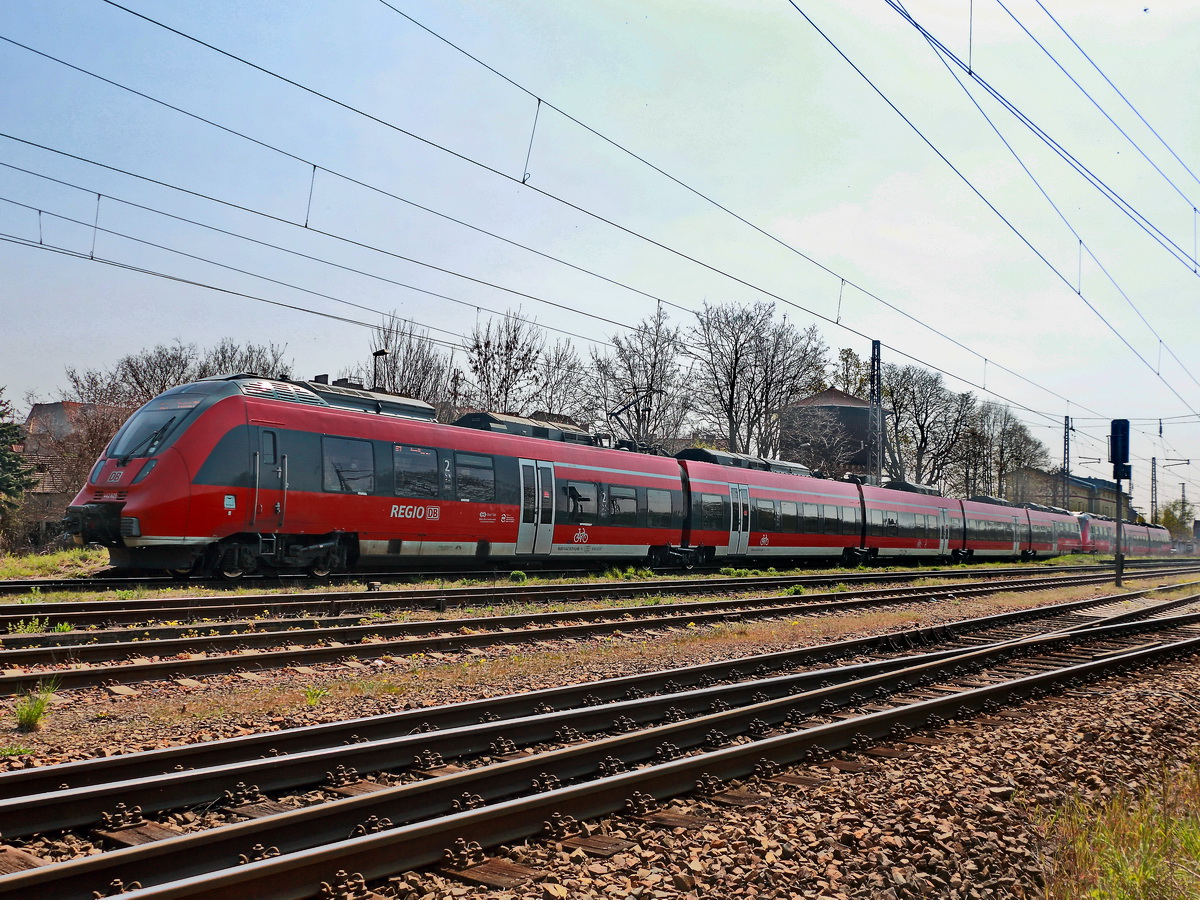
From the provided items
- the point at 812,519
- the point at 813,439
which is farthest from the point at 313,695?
the point at 813,439

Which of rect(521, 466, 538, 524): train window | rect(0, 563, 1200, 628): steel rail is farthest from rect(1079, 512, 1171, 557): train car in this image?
rect(521, 466, 538, 524): train window

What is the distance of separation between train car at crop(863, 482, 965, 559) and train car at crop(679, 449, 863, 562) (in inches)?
53.4

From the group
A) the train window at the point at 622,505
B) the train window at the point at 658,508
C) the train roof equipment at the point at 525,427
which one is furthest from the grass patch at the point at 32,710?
the train window at the point at 658,508

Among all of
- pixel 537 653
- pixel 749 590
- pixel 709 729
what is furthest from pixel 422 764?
pixel 749 590

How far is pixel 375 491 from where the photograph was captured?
53.9 ft

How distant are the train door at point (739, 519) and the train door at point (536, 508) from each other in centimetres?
750

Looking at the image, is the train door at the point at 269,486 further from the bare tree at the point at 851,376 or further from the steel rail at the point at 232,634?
the bare tree at the point at 851,376

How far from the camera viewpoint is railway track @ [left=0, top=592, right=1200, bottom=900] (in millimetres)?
3891

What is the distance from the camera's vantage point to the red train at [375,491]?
14.1 m

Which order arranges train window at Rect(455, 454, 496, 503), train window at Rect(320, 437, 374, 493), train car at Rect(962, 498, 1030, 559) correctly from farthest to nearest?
1. train car at Rect(962, 498, 1030, 559)
2. train window at Rect(455, 454, 496, 503)
3. train window at Rect(320, 437, 374, 493)

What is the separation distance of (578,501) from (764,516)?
27.1 feet

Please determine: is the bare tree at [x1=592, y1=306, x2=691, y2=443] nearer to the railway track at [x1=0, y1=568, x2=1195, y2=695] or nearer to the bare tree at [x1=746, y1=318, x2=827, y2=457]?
the bare tree at [x1=746, y1=318, x2=827, y2=457]

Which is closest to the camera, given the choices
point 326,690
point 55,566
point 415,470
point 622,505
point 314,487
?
point 326,690

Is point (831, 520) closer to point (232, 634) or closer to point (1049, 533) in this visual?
point (232, 634)
